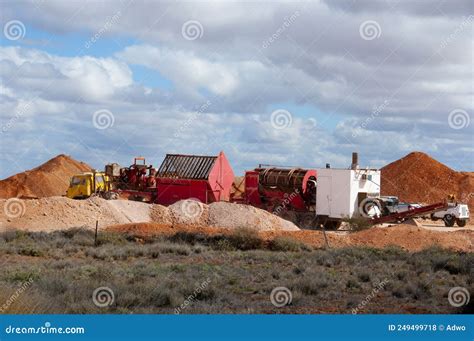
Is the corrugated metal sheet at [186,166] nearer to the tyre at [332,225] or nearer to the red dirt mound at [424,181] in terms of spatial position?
the tyre at [332,225]

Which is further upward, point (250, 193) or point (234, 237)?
point (250, 193)

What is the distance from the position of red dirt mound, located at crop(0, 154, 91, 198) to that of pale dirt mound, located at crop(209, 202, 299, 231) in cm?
2985

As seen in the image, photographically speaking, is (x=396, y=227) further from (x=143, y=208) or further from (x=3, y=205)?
(x=3, y=205)

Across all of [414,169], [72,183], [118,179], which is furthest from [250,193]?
[414,169]

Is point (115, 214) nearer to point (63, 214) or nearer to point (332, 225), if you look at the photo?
point (63, 214)

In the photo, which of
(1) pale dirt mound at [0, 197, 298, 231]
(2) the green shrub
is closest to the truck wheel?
(1) pale dirt mound at [0, 197, 298, 231]

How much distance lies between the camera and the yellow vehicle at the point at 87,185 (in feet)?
154

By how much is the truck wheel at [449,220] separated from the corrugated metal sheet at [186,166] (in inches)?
606

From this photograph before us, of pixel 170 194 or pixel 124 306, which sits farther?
pixel 170 194

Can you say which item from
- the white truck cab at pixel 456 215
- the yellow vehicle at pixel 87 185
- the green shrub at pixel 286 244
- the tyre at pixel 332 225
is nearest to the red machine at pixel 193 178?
the yellow vehicle at pixel 87 185

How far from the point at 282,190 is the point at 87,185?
1333 cm

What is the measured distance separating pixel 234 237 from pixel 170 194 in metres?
12.7

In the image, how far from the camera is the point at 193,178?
137ft

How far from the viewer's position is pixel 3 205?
38000 mm
